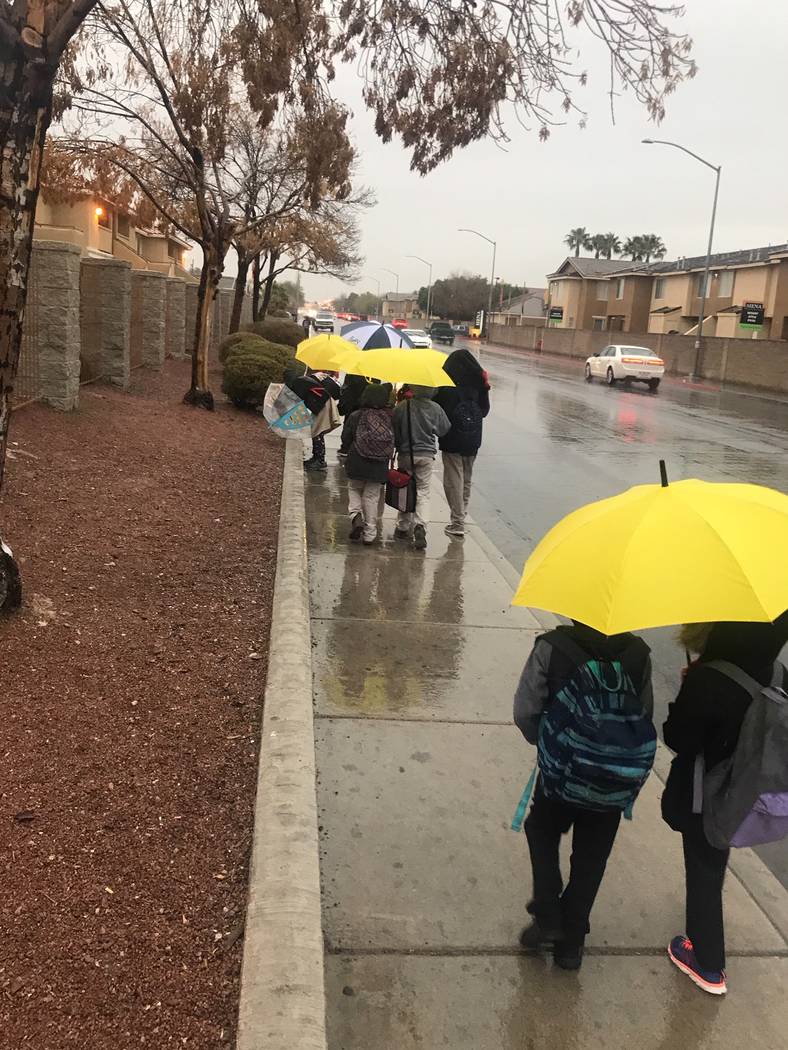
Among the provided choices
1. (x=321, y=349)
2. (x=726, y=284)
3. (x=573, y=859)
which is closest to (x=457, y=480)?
(x=321, y=349)

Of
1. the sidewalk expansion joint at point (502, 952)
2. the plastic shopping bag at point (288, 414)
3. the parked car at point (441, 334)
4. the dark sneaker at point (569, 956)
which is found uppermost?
the parked car at point (441, 334)

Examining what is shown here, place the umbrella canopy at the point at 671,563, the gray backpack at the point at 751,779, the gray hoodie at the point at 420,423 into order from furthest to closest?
the gray hoodie at the point at 420,423 < the gray backpack at the point at 751,779 < the umbrella canopy at the point at 671,563

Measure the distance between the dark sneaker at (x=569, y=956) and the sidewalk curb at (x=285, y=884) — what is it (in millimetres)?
796

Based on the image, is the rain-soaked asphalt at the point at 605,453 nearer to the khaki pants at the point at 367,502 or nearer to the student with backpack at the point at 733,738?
the student with backpack at the point at 733,738

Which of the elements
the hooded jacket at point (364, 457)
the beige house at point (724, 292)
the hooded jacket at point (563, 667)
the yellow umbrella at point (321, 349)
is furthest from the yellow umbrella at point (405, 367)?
the beige house at point (724, 292)

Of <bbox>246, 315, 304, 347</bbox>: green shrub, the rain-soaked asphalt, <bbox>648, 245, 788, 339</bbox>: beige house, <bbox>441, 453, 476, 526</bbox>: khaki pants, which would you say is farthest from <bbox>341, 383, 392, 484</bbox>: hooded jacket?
<bbox>648, 245, 788, 339</bbox>: beige house

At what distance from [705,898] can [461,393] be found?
543cm

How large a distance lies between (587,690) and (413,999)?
43.6 inches

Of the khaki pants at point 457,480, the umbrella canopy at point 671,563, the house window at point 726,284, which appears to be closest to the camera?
the umbrella canopy at point 671,563

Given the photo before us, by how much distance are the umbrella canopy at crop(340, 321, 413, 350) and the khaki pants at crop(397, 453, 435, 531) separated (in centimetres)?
182

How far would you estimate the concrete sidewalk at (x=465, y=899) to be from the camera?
2650mm

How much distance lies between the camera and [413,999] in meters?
2.70

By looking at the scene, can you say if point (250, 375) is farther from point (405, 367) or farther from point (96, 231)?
point (96, 231)

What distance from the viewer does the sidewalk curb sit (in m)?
2.30
